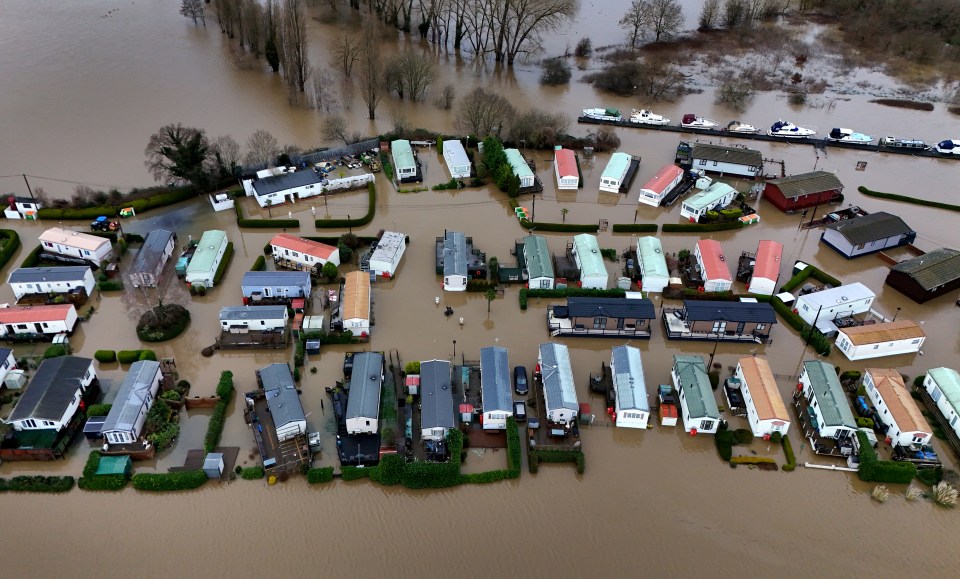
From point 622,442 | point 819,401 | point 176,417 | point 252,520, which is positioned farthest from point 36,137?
point 819,401

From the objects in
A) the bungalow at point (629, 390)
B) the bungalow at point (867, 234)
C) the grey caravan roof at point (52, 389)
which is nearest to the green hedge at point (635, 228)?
the bungalow at point (867, 234)

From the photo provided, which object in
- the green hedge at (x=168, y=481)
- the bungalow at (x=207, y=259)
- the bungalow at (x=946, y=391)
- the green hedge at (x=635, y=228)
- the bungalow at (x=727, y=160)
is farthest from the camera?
the bungalow at (x=727, y=160)

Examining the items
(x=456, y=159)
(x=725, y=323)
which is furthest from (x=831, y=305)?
(x=456, y=159)

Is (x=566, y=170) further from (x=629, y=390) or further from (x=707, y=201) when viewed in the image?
(x=629, y=390)

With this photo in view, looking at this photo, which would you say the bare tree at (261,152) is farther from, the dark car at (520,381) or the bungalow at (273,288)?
the dark car at (520,381)

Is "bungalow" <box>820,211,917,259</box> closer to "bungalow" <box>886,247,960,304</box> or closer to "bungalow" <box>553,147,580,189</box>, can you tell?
"bungalow" <box>886,247,960,304</box>

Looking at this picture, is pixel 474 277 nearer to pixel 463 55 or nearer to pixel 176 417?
pixel 176 417
